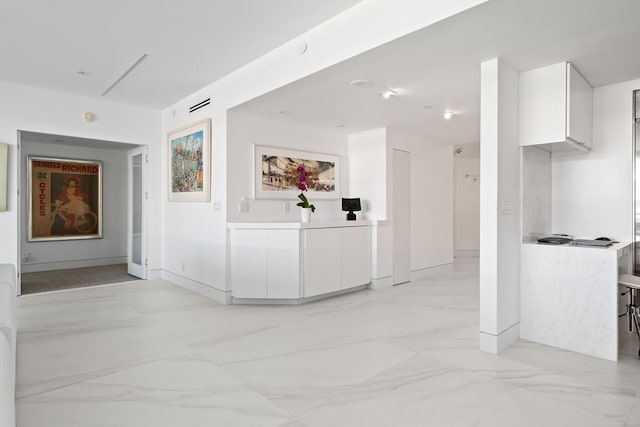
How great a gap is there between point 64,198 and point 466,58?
7.39 metres

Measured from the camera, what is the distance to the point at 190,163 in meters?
5.27

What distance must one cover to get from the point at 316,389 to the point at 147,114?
5.16 metres

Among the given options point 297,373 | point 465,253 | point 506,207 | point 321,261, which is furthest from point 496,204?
point 465,253

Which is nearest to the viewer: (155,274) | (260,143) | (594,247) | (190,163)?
(594,247)

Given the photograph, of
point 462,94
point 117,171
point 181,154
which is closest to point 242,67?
point 181,154

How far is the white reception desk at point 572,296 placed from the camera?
2.93 metres

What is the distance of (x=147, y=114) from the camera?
5.92 m

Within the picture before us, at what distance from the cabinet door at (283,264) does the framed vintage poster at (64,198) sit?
4899mm

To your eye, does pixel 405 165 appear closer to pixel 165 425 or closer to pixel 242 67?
pixel 242 67

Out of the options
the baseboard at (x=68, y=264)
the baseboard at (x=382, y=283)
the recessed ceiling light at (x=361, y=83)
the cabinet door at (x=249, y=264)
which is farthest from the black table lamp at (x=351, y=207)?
the baseboard at (x=68, y=264)

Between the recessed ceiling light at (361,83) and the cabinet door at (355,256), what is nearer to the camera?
the recessed ceiling light at (361,83)

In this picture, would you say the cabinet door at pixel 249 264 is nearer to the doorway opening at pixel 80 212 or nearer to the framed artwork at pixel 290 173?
the framed artwork at pixel 290 173

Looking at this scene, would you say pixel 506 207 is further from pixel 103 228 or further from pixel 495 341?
pixel 103 228

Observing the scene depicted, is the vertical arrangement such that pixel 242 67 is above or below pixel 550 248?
above
